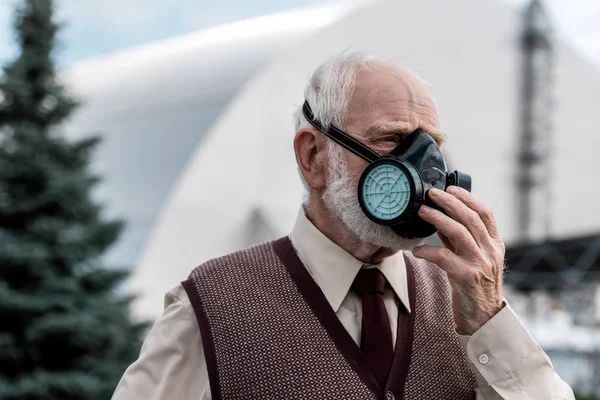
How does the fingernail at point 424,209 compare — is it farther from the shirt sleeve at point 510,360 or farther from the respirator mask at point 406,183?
the shirt sleeve at point 510,360

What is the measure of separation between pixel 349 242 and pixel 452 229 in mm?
382

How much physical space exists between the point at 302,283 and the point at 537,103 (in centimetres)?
1824

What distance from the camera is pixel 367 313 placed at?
1.89 m

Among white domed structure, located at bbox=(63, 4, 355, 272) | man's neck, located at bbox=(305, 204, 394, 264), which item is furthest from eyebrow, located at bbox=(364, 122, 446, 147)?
white domed structure, located at bbox=(63, 4, 355, 272)

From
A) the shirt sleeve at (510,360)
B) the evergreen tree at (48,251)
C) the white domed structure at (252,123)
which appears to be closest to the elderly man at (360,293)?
the shirt sleeve at (510,360)

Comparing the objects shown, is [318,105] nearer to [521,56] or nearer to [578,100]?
[521,56]

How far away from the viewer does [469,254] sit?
5.57 ft

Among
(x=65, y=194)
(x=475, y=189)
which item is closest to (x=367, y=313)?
(x=65, y=194)

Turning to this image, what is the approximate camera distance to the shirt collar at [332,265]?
6.32 ft

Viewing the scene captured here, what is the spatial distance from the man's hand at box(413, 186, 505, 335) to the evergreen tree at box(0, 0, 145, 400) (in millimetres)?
4964

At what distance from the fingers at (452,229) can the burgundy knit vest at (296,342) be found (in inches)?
13.1

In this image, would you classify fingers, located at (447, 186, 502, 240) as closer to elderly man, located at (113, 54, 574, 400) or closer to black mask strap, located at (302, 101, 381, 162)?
elderly man, located at (113, 54, 574, 400)

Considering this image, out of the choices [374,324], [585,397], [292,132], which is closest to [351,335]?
[374,324]

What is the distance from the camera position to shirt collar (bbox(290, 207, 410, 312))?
1.93 m
